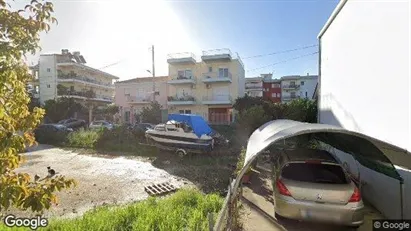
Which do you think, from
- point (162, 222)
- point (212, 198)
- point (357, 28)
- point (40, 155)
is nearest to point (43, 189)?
point (162, 222)

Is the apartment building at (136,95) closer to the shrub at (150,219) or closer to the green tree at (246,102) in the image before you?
the green tree at (246,102)

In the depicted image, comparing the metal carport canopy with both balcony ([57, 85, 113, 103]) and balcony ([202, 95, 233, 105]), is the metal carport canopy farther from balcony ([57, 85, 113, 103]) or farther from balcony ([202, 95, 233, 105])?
balcony ([57, 85, 113, 103])

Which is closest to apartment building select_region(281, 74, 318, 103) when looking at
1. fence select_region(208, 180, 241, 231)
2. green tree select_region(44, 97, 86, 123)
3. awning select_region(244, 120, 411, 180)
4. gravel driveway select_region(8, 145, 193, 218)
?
green tree select_region(44, 97, 86, 123)

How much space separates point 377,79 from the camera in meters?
5.70

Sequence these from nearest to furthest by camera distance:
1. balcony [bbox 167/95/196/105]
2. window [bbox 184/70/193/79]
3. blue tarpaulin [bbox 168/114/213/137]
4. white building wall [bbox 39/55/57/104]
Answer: blue tarpaulin [bbox 168/114/213/137] → balcony [bbox 167/95/196/105] → window [bbox 184/70/193/79] → white building wall [bbox 39/55/57/104]

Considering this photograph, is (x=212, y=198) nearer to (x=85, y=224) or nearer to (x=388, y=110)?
(x=85, y=224)

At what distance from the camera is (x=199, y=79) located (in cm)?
3164

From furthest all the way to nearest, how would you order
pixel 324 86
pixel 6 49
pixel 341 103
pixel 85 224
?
pixel 324 86
pixel 341 103
pixel 85 224
pixel 6 49

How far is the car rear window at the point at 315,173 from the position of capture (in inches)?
178

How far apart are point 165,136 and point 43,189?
11.0 meters

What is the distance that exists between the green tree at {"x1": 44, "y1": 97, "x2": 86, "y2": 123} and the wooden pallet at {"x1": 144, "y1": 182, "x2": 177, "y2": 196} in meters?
27.6

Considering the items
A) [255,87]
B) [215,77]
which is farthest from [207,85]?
[255,87]

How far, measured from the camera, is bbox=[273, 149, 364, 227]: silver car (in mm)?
4277

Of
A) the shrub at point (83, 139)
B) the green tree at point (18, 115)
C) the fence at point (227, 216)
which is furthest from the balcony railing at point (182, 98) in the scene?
the green tree at point (18, 115)
